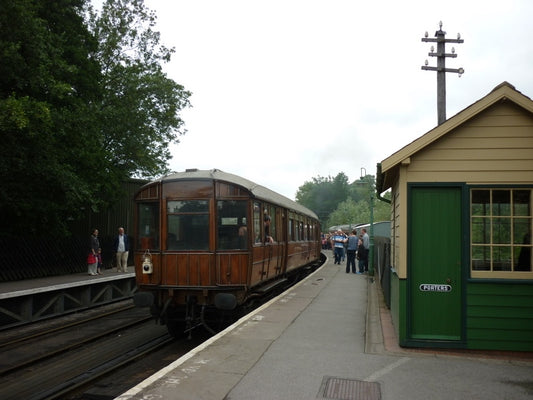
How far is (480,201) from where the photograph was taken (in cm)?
727

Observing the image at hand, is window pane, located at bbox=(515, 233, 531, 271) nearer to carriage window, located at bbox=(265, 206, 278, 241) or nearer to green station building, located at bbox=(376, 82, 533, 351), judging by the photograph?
green station building, located at bbox=(376, 82, 533, 351)

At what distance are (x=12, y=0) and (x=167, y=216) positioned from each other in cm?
790

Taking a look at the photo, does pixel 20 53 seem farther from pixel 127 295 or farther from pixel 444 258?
pixel 444 258

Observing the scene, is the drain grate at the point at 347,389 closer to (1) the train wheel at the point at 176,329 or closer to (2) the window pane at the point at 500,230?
(2) the window pane at the point at 500,230

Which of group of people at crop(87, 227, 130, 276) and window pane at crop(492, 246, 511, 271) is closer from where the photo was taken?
window pane at crop(492, 246, 511, 271)

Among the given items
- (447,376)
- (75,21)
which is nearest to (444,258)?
(447,376)

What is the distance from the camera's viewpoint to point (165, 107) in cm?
2591

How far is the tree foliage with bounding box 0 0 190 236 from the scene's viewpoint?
13.6m

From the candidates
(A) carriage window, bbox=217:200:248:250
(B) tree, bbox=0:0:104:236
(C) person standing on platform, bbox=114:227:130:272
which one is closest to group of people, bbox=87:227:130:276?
(C) person standing on platform, bbox=114:227:130:272

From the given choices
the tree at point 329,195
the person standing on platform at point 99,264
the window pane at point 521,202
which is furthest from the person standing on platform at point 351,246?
the tree at point 329,195

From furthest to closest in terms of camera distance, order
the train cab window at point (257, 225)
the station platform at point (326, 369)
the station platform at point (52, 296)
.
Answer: the station platform at point (52, 296), the train cab window at point (257, 225), the station platform at point (326, 369)

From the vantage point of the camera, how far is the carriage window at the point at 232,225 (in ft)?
31.0

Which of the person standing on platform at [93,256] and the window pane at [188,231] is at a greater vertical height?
the window pane at [188,231]

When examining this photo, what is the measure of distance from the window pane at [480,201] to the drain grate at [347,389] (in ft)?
9.95
